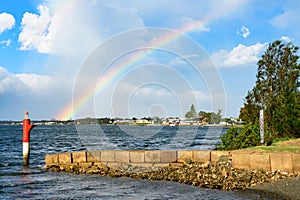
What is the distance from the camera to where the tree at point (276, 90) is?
2405cm

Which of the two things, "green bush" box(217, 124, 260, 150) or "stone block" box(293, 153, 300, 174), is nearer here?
"stone block" box(293, 153, 300, 174)

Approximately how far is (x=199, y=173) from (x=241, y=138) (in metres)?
5.78

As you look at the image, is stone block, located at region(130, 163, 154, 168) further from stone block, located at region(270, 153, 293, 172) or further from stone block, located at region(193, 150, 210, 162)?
stone block, located at region(270, 153, 293, 172)

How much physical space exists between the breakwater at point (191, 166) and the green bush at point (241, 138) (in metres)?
3.12

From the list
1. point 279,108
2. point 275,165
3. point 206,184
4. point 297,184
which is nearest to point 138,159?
point 206,184

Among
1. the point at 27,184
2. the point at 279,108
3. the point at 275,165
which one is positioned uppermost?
the point at 279,108

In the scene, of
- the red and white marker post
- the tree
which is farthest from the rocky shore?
the tree

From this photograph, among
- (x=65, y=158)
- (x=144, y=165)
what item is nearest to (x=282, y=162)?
(x=144, y=165)

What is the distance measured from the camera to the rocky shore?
12367mm

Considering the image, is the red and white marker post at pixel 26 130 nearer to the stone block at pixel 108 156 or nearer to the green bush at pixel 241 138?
the stone block at pixel 108 156

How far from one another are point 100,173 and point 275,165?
727 cm

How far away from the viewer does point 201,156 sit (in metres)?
16.2

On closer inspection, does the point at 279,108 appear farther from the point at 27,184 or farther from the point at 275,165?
the point at 27,184

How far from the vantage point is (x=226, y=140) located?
19328mm
